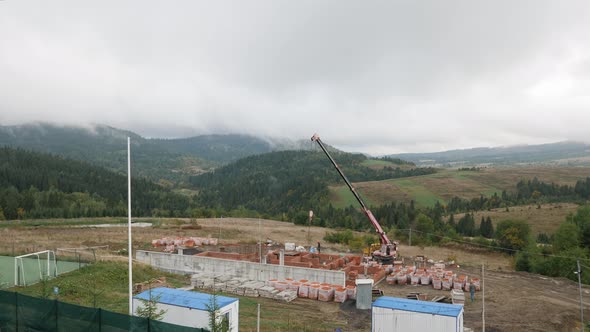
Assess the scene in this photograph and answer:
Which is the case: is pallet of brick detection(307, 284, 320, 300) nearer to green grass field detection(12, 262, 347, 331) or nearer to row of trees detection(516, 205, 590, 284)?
green grass field detection(12, 262, 347, 331)

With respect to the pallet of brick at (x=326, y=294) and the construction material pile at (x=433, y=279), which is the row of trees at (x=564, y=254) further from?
the pallet of brick at (x=326, y=294)

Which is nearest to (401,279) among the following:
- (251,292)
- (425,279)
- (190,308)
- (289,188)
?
(425,279)

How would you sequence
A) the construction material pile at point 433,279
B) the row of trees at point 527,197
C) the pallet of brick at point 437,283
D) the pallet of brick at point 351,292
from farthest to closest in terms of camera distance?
the row of trees at point 527,197 < the pallet of brick at point 437,283 < the construction material pile at point 433,279 < the pallet of brick at point 351,292

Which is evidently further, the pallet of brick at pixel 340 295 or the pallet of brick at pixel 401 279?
the pallet of brick at pixel 401 279

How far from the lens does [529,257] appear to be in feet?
123

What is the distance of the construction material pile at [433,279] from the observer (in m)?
28.4

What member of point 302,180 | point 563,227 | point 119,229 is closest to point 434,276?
point 563,227

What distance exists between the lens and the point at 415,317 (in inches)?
645

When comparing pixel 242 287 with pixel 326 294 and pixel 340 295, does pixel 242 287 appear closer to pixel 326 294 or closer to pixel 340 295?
pixel 326 294

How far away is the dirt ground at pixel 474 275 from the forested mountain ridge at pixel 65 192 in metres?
28.1

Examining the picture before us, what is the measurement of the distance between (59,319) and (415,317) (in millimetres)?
12244

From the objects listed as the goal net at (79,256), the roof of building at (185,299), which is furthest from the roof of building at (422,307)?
the goal net at (79,256)

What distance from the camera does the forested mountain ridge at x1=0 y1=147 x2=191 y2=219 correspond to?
259ft

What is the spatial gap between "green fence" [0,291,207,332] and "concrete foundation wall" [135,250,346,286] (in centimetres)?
1738
